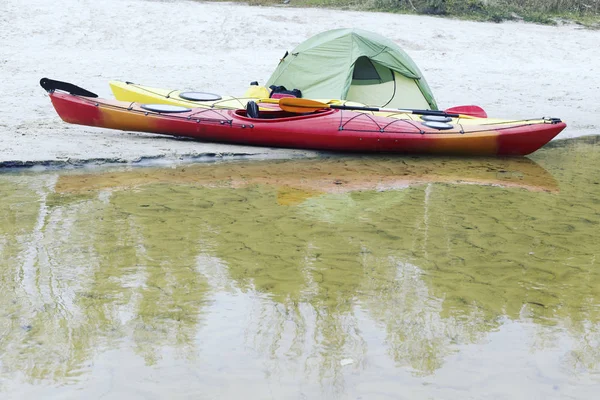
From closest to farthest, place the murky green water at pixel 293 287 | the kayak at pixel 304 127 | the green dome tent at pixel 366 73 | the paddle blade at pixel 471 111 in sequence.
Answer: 1. the murky green water at pixel 293 287
2. the kayak at pixel 304 127
3. the paddle blade at pixel 471 111
4. the green dome tent at pixel 366 73

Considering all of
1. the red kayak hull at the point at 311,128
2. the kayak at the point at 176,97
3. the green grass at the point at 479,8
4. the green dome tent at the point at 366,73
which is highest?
the green grass at the point at 479,8

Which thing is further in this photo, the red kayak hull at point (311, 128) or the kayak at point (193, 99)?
the kayak at point (193, 99)

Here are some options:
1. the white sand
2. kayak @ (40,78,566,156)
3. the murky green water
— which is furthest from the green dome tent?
the murky green water

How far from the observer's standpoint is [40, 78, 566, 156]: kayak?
7680 mm

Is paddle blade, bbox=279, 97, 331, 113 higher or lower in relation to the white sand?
lower

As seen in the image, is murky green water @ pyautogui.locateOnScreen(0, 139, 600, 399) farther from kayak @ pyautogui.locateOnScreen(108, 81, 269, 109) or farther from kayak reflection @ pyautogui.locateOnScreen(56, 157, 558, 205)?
kayak @ pyautogui.locateOnScreen(108, 81, 269, 109)

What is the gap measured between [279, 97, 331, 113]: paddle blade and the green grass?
6985 mm

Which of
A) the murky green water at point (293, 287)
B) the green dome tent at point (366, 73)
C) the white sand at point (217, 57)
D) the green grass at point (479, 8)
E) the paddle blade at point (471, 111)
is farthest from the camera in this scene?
the green grass at point (479, 8)

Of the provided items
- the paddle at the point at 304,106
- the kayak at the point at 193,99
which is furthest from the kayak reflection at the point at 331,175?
the kayak at the point at 193,99

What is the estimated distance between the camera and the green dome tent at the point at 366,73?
8883 millimetres

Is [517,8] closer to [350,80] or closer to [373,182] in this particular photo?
[350,80]

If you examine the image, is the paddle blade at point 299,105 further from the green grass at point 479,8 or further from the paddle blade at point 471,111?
the green grass at point 479,8

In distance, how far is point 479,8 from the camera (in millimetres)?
14641

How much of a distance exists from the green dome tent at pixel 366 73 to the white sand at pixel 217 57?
3.14 ft
